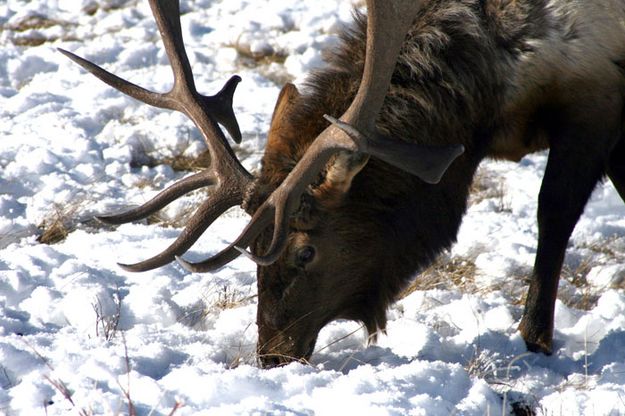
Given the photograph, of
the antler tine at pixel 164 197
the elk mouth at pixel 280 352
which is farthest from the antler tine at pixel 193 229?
the elk mouth at pixel 280 352

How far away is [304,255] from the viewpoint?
163 inches

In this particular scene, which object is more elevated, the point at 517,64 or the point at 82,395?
the point at 517,64

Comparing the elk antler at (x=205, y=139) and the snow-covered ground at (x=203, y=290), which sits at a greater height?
the elk antler at (x=205, y=139)

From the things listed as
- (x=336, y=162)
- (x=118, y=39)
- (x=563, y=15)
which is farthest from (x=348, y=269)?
(x=118, y=39)

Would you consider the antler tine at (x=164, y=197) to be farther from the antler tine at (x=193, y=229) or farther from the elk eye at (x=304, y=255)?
the elk eye at (x=304, y=255)

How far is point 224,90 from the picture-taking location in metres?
4.60

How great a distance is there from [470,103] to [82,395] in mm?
2297

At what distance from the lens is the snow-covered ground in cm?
329

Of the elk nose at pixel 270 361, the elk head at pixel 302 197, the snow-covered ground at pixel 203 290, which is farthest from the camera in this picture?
the elk nose at pixel 270 361

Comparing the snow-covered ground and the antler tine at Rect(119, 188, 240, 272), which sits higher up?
the antler tine at Rect(119, 188, 240, 272)

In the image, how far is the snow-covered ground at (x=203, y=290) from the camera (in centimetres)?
329

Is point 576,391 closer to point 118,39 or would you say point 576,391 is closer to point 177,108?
point 177,108

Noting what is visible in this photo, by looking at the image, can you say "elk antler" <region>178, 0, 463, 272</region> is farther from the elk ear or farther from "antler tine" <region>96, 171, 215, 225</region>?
"antler tine" <region>96, 171, 215, 225</region>

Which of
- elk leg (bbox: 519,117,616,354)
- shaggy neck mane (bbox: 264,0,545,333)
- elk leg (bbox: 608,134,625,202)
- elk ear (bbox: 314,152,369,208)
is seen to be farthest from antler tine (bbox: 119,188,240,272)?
elk leg (bbox: 608,134,625,202)
